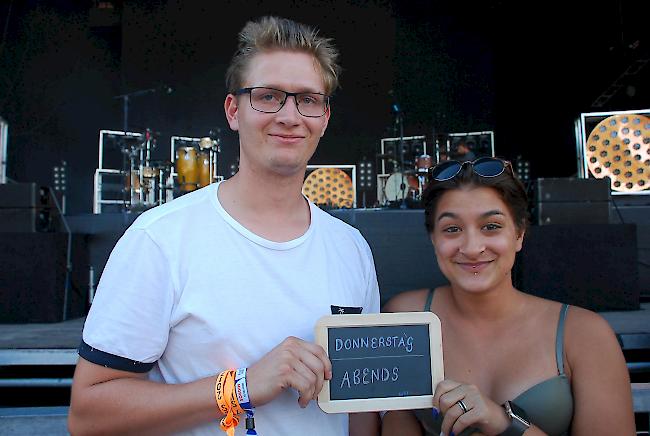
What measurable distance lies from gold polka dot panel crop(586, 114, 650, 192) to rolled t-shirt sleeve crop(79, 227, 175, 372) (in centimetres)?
465

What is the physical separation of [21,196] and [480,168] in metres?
3.52

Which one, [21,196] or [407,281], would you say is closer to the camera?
[21,196]

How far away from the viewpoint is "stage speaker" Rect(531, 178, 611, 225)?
12.5 feet

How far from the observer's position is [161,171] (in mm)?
9383

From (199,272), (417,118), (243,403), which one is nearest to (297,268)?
(199,272)

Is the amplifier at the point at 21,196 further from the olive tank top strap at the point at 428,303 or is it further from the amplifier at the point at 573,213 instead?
the amplifier at the point at 573,213

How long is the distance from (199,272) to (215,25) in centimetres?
1107

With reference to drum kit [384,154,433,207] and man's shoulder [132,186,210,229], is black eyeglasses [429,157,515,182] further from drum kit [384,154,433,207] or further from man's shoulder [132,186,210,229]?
drum kit [384,154,433,207]

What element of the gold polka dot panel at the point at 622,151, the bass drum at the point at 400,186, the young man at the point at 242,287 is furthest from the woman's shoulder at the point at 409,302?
the bass drum at the point at 400,186

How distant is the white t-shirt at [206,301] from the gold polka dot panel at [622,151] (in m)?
4.31

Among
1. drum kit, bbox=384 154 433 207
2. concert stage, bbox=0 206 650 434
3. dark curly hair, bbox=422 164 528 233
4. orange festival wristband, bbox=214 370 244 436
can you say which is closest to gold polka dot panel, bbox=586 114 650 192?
concert stage, bbox=0 206 650 434

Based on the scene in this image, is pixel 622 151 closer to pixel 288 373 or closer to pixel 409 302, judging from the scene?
pixel 409 302

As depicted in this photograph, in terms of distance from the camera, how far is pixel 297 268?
1.41 m

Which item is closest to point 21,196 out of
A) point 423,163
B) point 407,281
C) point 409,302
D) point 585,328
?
point 407,281
